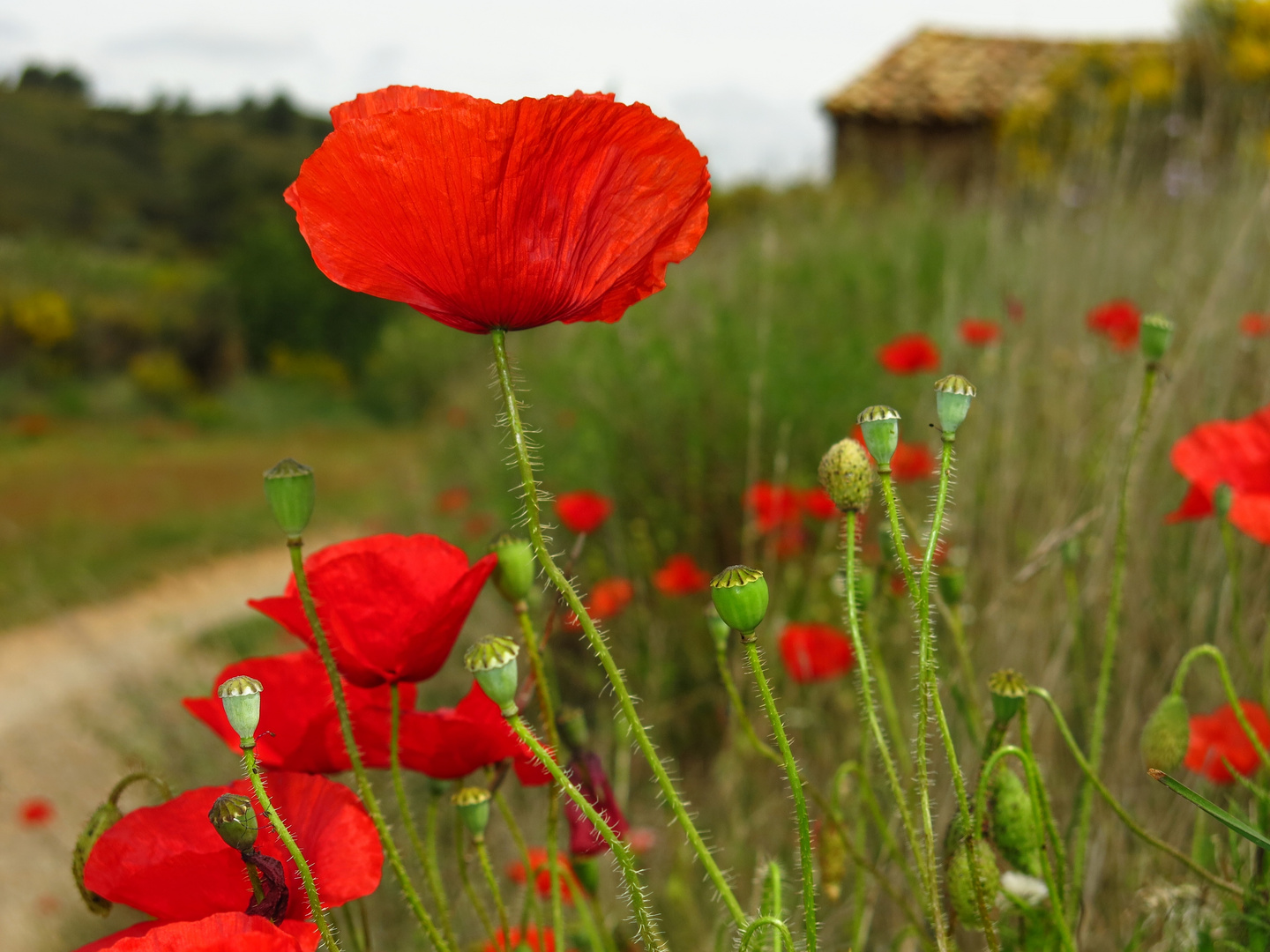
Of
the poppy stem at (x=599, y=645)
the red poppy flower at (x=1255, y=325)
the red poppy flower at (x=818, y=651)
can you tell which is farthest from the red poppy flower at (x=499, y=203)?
the red poppy flower at (x=1255, y=325)

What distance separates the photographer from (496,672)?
0.52 meters

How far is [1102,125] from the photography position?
5918mm

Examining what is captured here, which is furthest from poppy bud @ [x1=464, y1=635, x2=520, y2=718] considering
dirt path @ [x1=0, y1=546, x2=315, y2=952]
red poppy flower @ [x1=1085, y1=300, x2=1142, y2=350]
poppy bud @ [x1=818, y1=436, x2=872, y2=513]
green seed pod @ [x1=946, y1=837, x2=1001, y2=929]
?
red poppy flower @ [x1=1085, y1=300, x2=1142, y2=350]

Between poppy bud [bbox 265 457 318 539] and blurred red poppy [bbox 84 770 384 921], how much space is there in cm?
15

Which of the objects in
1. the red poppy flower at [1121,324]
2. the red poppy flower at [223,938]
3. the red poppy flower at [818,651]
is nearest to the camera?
the red poppy flower at [223,938]

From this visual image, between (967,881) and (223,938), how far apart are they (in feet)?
1.50

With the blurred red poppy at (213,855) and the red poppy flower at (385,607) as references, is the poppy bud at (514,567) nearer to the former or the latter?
the red poppy flower at (385,607)

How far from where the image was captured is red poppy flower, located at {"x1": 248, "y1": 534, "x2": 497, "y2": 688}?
66cm

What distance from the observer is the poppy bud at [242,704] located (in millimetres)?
479

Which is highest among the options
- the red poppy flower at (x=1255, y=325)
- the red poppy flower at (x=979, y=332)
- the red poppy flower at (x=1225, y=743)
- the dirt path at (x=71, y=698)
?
the red poppy flower at (x=1255, y=325)

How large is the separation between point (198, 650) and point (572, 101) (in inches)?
187

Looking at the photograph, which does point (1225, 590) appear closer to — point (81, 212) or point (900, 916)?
point (900, 916)

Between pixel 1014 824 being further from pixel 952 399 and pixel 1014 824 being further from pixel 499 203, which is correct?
pixel 499 203

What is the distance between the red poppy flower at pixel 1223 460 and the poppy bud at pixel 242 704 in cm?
85
